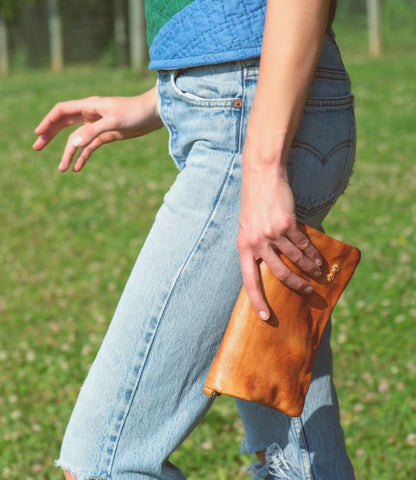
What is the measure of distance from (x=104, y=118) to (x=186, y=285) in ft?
2.31

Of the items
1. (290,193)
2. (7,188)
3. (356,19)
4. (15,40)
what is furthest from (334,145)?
(15,40)

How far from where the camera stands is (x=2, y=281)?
6.16m

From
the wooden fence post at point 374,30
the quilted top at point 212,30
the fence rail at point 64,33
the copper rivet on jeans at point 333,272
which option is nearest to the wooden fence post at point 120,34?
the fence rail at point 64,33

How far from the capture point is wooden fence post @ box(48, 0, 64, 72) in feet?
94.3

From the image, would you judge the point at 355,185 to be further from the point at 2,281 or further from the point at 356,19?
the point at 356,19

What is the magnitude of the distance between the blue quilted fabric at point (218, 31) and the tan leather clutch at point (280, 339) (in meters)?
0.37

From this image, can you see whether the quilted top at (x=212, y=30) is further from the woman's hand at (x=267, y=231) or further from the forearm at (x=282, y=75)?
the woman's hand at (x=267, y=231)

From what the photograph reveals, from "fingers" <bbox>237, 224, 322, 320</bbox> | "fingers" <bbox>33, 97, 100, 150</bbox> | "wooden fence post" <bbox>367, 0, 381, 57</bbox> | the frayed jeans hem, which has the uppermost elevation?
"fingers" <bbox>33, 97, 100, 150</bbox>

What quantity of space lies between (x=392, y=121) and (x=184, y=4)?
10.1 metres

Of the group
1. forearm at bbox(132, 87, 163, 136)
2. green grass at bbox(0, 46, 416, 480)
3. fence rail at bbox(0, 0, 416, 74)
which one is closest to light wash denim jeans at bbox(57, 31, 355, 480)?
forearm at bbox(132, 87, 163, 136)

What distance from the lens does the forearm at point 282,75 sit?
1532mm

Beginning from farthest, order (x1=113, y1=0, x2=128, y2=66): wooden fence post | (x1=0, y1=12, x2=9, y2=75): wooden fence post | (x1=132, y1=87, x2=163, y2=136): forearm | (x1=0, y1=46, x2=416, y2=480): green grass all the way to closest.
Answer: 1. (x1=0, y1=12, x2=9, y2=75): wooden fence post
2. (x1=113, y1=0, x2=128, y2=66): wooden fence post
3. (x1=0, y1=46, x2=416, y2=480): green grass
4. (x1=132, y1=87, x2=163, y2=136): forearm

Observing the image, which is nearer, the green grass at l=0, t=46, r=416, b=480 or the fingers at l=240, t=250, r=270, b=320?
the fingers at l=240, t=250, r=270, b=320

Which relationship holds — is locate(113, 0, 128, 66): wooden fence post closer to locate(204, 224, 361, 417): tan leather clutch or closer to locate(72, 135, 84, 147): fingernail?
locate(72, 135, 84, 147): fingernail
